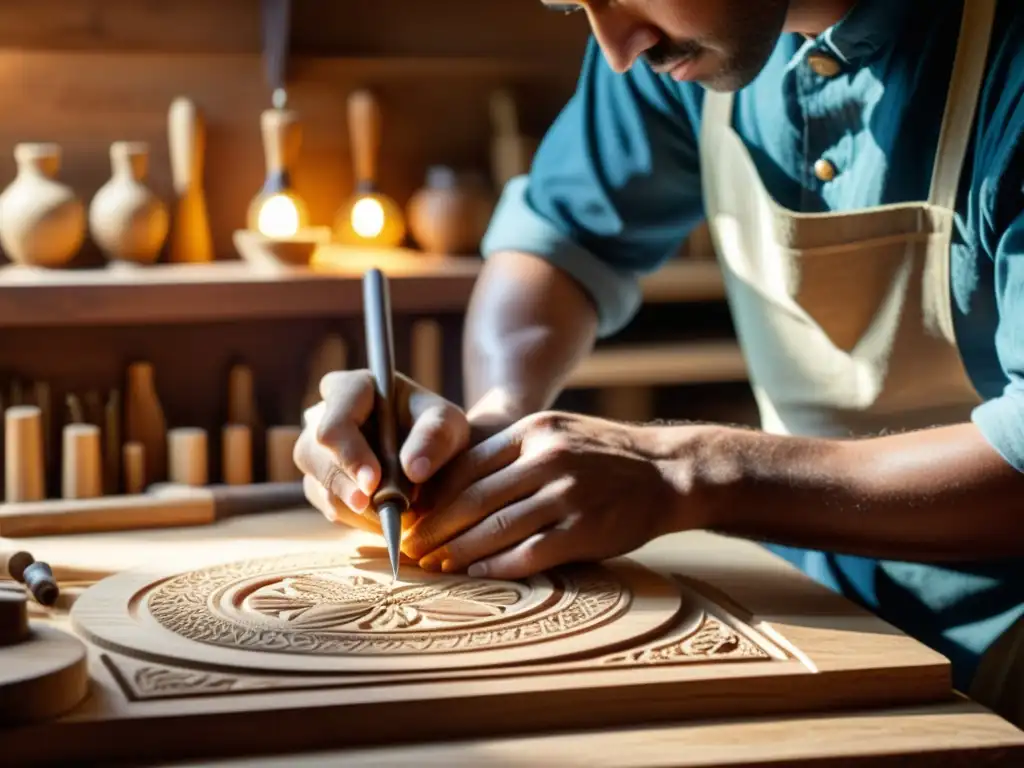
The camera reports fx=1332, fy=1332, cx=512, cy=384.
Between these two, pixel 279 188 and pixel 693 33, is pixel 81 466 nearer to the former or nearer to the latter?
pixel 279 188

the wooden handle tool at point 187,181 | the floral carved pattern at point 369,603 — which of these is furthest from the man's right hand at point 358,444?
the wooden handle tool at point 187,181

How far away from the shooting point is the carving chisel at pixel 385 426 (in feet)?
4.28

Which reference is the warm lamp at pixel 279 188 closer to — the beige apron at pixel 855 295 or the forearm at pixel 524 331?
the forearm at pixel 524 331

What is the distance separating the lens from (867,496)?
51.6 inches

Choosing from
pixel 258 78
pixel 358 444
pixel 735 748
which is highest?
pixel 258 78

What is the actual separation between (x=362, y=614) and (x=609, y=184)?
813 millimetres

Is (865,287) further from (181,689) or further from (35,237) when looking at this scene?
(35,237)

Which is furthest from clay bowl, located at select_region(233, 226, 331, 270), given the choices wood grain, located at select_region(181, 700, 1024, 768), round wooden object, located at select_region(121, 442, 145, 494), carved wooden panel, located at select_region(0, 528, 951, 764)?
wood grain, located at select_region(181, 700, 1024, 768)

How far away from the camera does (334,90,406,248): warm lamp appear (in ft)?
7.75

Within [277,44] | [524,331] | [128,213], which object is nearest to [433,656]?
[524,331]

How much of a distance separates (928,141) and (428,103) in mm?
1219

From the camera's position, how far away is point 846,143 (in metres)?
1.54

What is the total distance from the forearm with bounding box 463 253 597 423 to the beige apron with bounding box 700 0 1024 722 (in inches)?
8.7

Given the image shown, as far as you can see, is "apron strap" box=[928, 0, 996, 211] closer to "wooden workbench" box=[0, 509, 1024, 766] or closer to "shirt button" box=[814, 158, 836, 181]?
"shirt button" box=[814, 158, 836, 181]
